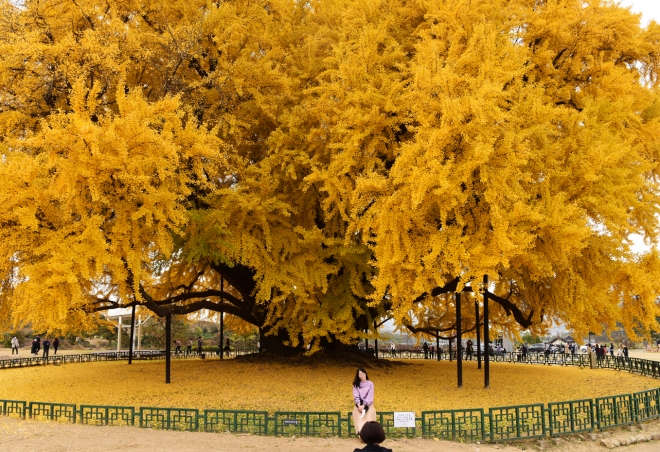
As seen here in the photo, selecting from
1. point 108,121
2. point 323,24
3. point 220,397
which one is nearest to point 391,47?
point 323,24

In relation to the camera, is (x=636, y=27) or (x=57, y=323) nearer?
(x=57, y=323)

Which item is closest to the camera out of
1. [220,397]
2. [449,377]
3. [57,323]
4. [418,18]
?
[57,323]

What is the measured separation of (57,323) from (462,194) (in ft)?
29.5

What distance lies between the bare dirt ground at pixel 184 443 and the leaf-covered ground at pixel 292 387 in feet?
8.72

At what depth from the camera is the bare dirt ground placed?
898 cm

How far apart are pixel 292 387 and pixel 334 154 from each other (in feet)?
21.3

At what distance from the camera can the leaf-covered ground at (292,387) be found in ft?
44.1

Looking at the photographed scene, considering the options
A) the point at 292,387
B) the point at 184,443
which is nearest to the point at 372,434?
the point at 184,443

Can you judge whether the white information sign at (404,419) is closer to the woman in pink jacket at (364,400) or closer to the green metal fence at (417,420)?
the woman in pink jacket at (364,400)

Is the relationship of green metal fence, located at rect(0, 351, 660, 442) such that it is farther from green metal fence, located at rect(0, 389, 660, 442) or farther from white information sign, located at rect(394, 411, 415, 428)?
white information sign, located at rect(394, 411, 415, 428)

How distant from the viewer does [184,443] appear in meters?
9.27

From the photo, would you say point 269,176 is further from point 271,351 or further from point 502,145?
point 271,351

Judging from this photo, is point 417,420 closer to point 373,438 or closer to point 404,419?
point 404,419

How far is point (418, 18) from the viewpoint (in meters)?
17.5
